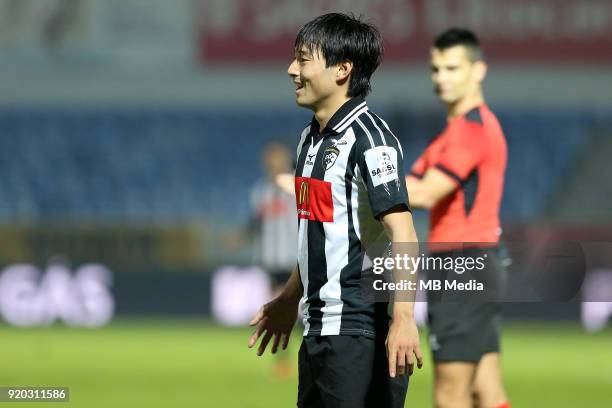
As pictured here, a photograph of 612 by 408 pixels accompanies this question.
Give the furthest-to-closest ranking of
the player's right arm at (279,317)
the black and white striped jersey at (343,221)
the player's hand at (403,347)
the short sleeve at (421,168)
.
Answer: the short sleeve at (421,168) → the player's right arm at (279,317) → the black and white striped jersey at (343,221) → the player's hand at (403,347)

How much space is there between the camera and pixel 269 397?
8891 millimetres

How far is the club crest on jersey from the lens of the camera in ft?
13.4

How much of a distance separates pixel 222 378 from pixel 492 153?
511 cm

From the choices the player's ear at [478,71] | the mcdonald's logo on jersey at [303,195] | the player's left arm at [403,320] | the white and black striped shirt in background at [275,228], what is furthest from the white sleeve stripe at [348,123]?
the white and black striped shirt in background at [275,228]

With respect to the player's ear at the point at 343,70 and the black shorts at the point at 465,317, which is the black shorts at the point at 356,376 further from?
the black shorts at the point at 465,317

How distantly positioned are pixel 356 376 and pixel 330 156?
0.70m

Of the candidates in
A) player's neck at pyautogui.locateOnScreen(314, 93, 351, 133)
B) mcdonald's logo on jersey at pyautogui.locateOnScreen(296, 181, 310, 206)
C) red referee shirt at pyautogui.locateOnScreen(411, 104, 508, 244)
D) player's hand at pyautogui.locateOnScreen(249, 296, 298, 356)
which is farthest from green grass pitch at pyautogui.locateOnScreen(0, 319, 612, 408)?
player's neck at pyautogui.locateOnScreen(314, 93, 351, 133)

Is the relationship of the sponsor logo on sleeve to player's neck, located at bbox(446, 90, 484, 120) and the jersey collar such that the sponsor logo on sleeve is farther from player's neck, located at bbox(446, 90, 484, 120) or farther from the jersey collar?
player's neck, located at bbox(446, 90, 484, 120)

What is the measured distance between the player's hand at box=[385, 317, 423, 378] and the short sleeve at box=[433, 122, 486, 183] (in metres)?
1.70

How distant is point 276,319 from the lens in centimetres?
451

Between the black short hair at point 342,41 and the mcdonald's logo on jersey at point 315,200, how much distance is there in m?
0.39

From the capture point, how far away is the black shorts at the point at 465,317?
539 cm

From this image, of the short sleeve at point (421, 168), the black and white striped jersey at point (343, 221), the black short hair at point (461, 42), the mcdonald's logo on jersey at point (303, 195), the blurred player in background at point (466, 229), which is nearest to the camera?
the black and white striped jersey at point (343, 221)

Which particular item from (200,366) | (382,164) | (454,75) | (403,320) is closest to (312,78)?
(382,164)
